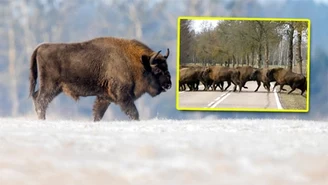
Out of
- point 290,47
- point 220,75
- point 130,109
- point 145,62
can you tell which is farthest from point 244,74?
point 130,109

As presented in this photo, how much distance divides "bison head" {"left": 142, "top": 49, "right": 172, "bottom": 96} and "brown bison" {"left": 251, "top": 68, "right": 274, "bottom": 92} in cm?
71

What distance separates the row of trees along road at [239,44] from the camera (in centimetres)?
446

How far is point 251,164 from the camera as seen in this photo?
1216 millimetres

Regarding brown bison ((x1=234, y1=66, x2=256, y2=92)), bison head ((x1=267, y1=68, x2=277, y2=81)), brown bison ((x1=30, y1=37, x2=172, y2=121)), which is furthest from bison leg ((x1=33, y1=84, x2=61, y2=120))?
bison head ((x1=267, y1=68, x2=277, y2=81))

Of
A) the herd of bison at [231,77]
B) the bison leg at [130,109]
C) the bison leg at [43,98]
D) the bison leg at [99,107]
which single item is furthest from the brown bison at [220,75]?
the bison leg at [43,98]

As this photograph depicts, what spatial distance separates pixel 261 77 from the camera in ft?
14.8

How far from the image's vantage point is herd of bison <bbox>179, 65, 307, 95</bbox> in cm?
448

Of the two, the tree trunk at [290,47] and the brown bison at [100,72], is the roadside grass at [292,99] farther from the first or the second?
the brown bison at [100,72]

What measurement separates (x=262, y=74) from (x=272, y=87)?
13cm

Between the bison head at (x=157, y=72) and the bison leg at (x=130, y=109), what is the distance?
19cm

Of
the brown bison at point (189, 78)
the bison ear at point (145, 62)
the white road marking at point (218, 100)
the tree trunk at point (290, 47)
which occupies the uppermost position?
the tree trunk at point (290, 47)

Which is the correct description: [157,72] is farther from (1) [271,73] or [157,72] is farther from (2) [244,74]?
(1) [271,73]

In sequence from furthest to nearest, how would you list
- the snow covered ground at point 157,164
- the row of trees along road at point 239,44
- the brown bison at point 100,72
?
the row of trees along road at point 239,44, the brown bison at point 100,72, the snow covered ground at point 157,164

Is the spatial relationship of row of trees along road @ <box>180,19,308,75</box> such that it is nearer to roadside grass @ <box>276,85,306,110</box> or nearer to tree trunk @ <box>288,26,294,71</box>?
tree trunk @ <box>288,26,294,71</box>
